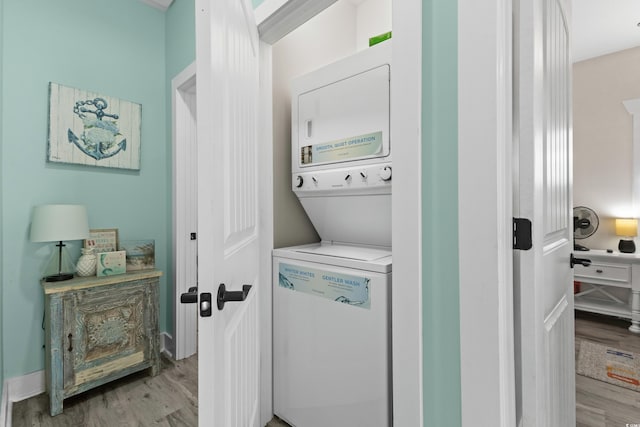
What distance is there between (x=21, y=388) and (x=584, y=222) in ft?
16.7

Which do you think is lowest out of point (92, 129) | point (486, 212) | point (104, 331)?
point (104, 331)

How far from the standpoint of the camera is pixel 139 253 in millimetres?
2186

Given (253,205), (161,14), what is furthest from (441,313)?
(161,14)

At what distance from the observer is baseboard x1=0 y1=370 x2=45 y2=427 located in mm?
1694

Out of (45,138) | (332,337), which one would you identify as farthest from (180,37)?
(332,337)

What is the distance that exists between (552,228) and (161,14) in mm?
3106

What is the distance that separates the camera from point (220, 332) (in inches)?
29.9

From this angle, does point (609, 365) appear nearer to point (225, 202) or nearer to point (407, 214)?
point (407, 214)

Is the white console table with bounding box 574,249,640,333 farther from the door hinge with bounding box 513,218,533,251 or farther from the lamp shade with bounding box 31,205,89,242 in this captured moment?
the lamp shade with bounding box 31,205,89,242

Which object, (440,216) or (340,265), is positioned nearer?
(440,216)

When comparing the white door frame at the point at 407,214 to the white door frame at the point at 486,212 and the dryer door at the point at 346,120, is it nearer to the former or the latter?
the white door frame at the point at 486,212

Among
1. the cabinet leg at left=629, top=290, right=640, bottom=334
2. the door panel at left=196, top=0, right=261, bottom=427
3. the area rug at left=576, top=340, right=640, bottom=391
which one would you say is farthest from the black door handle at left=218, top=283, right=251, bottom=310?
the cabinet leg at left=629, top=290, right=640, bottom=334

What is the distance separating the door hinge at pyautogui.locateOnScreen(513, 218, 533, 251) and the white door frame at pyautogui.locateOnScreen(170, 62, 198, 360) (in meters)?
2.19

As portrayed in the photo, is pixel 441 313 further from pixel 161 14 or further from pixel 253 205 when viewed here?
pixel 161 14
